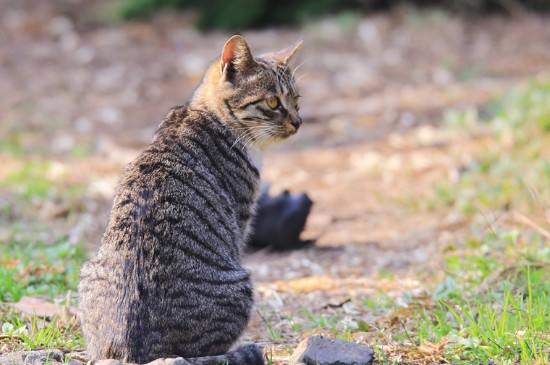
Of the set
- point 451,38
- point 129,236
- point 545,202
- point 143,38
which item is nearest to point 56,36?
point 143,38

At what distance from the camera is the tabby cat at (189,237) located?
292 centimetres

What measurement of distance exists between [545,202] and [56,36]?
852cm

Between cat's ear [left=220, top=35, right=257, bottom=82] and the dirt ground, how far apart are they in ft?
2.38

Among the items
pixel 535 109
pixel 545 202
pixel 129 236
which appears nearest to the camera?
pixel 129 236

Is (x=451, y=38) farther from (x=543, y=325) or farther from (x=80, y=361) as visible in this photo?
(x=80, y=361)

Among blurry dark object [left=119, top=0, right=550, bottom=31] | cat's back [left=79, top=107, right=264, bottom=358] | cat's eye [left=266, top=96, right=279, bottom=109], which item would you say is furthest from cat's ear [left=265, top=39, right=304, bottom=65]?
blurry dark object [left=119, top=0, right=550, bottom=31]

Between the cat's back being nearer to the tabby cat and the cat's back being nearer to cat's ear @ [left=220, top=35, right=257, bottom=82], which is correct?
the tabby cat

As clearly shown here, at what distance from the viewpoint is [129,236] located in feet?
9.87

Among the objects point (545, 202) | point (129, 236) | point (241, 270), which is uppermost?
point (129, 236)

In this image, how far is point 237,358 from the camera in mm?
2977

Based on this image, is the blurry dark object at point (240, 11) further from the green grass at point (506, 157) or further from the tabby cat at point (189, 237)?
the tabby cat at point (189, 237)

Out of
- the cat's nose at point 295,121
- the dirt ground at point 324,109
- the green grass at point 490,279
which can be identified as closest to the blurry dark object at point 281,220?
the dirt ground at point 324,109

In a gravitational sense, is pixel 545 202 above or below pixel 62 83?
below

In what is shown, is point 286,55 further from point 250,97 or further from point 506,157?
point 506,157
